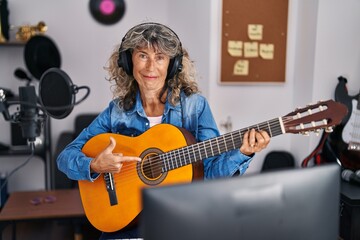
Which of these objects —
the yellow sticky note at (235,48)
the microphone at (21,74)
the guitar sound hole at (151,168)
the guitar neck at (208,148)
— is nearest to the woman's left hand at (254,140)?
the guitar neck at (208,148)

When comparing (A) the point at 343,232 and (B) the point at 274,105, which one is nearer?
(A) the point at 343,232

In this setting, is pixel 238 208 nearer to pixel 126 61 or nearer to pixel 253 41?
pixel 126 61

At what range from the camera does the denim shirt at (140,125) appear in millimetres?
1524

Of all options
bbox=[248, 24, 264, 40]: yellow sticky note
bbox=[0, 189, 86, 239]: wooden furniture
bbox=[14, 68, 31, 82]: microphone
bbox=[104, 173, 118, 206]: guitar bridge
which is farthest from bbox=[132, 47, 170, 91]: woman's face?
bbox=[14, 68, 31, 82]: microphone

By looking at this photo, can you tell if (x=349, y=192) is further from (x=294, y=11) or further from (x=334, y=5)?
(x=294, y=11)

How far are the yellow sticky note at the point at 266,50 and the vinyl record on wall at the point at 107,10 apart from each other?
1.34 metres

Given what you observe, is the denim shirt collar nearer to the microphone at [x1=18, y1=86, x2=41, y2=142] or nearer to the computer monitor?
the microphone at [x1=18, y1=86, x2=41, y2=142]

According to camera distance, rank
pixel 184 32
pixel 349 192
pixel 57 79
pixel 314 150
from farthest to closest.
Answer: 1. pixel 184 32
2. pixel 314 150
3. pixel 349 192
4. pixel 57 79

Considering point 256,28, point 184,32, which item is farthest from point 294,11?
point 184,32

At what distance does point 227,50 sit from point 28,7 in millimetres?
1786

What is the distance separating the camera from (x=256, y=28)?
280 centimetres

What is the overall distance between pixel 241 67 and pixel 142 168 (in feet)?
5.25

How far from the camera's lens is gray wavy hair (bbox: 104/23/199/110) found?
1.45 meters

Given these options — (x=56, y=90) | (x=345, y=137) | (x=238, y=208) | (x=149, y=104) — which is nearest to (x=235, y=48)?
(x=345, y=137)
